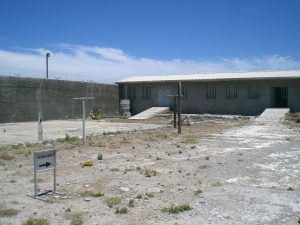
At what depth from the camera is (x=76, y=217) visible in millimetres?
5570

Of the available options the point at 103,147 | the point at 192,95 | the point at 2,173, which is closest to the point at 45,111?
the point at 192,95

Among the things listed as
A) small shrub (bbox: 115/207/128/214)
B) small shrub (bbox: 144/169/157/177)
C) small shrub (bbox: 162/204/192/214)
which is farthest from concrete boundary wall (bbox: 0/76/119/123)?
small shrub (bbox: 162/204/192/214)

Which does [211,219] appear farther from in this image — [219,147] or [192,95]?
[192,95]

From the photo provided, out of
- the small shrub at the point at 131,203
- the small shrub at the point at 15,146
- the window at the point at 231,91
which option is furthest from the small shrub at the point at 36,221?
the window at the point at 231,91

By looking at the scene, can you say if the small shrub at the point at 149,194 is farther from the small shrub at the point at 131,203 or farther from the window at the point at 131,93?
the window at the point at 131,93

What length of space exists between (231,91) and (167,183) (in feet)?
79.6

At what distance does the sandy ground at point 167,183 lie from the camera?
5.67m

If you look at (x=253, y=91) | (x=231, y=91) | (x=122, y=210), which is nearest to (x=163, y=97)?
(x=231, y=91)

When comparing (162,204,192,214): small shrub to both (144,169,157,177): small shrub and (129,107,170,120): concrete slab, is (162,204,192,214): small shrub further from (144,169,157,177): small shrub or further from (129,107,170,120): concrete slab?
(129,107,170,120): concrete slab

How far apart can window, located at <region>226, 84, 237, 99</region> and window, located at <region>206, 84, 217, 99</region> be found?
3.73ft

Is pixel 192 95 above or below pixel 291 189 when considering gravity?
above

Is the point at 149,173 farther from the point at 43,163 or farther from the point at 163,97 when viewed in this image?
the point at 163,97

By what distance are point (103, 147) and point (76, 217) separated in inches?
299

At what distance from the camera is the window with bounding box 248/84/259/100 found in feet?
97.9
